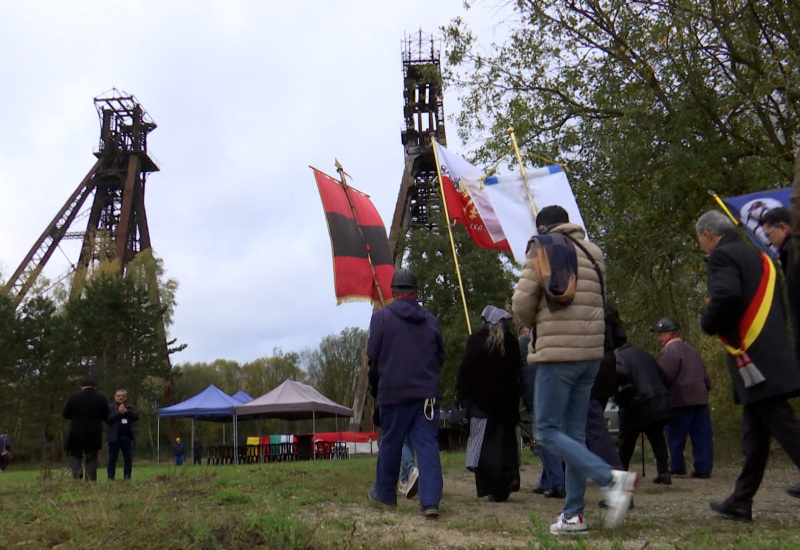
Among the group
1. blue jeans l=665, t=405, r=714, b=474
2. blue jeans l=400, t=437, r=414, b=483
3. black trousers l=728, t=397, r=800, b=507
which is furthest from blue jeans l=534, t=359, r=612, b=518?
blue jeans l=665, t=405, r=714, b=474

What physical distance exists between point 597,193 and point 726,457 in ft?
15.0

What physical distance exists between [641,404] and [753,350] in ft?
12.7

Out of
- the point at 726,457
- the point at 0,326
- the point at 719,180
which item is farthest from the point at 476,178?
the point at 0,326

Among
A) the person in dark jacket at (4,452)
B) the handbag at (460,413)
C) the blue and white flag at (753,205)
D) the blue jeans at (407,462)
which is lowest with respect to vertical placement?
the person in dark jacket at (4,452)

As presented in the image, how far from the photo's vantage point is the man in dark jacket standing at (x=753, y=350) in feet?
17.8

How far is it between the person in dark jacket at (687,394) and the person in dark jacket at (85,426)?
25.0 feet

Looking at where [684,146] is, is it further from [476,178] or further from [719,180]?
[476,178]

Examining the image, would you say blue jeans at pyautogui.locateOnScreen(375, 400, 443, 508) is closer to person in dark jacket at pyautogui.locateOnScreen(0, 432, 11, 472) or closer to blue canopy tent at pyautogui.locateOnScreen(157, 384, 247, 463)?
blue canopy tent at pyautogui.locateOnScreen(157, 384, 247, 463)

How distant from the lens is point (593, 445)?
7.07m

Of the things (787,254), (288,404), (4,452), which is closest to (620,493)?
(787,254)

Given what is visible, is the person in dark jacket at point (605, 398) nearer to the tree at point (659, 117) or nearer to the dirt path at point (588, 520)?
the dirt path at point (588, 520)

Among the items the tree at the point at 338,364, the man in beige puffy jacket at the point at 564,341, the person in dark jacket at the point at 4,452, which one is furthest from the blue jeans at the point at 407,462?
the tree at the point at 338,364

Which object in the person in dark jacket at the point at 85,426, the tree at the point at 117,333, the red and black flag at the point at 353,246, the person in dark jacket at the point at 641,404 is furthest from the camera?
the tree at the point at 117,333

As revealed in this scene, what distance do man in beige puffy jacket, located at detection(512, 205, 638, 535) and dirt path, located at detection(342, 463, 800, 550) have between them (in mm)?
291
